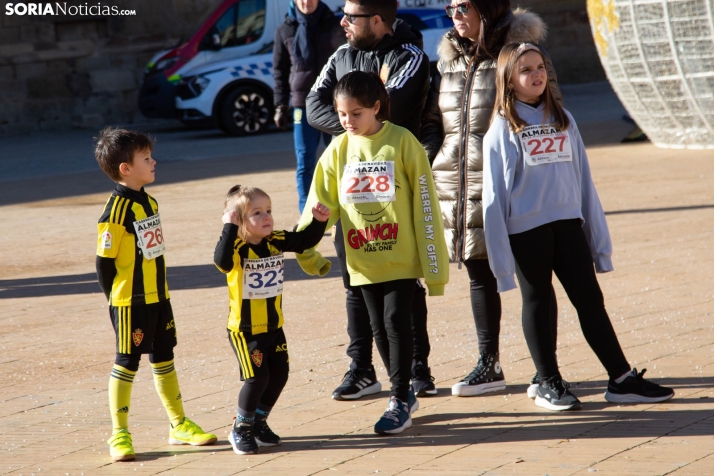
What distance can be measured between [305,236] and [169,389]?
0.82 meters

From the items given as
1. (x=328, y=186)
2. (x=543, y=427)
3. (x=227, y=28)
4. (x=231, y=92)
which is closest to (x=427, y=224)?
(x=328, y=186)

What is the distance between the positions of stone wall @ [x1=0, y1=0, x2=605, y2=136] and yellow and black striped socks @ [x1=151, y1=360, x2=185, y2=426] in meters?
17.7

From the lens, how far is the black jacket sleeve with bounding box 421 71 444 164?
15.8 feet

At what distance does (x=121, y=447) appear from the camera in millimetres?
4043

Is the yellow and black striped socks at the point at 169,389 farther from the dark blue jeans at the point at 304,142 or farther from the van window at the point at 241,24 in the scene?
the van window at the point at 241,24

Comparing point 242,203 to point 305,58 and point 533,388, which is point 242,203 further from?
point 305,58

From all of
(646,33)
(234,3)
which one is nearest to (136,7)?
(234,3)

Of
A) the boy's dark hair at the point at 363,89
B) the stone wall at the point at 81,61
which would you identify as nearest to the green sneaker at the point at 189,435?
the boy's dark hair at the point at 363,89

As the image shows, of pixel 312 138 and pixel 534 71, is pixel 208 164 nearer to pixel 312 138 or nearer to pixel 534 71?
pixel 312 138

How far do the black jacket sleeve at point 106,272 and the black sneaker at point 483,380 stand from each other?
1.61 metres

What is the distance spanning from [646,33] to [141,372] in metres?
8.92

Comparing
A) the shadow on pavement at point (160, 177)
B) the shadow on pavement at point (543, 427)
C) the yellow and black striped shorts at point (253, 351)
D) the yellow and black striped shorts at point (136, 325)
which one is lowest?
the shadow on pavement at point (543, 427)

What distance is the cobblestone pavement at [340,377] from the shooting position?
3.92 metres

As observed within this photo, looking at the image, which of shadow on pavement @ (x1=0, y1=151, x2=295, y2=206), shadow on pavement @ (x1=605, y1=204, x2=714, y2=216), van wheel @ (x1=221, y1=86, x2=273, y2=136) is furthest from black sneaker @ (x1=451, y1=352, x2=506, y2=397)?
van wheel @ (x1=221, y1=86, x2=273, y2=136)
